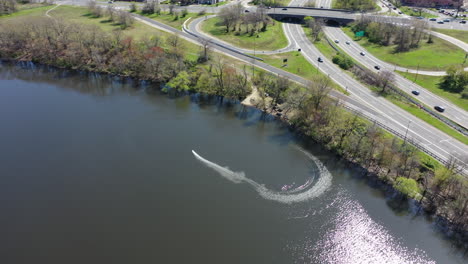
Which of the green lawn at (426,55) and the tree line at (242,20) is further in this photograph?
the tree line at (242,20)

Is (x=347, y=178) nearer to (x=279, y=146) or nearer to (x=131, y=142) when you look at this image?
(x=279, y=146)

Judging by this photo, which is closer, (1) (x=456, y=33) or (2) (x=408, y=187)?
(2) (x=408, y=187)

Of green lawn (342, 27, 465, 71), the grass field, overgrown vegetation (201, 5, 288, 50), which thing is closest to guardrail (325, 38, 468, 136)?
green lawn (342, 27, 465, 71)

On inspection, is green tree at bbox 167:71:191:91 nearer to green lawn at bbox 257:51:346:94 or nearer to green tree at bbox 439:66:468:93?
green lawn at bbox 257:51:346:94

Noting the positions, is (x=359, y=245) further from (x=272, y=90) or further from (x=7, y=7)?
(x=7, y=7)

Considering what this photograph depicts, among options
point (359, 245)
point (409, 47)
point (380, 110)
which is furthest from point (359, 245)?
point (409, 47)

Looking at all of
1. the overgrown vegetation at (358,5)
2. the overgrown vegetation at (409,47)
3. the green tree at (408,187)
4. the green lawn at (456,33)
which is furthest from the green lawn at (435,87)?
the overgrown vegetation at (358,5)

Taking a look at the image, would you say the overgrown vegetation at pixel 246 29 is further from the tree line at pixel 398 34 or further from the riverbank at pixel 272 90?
the tree line at pixel 398 34
